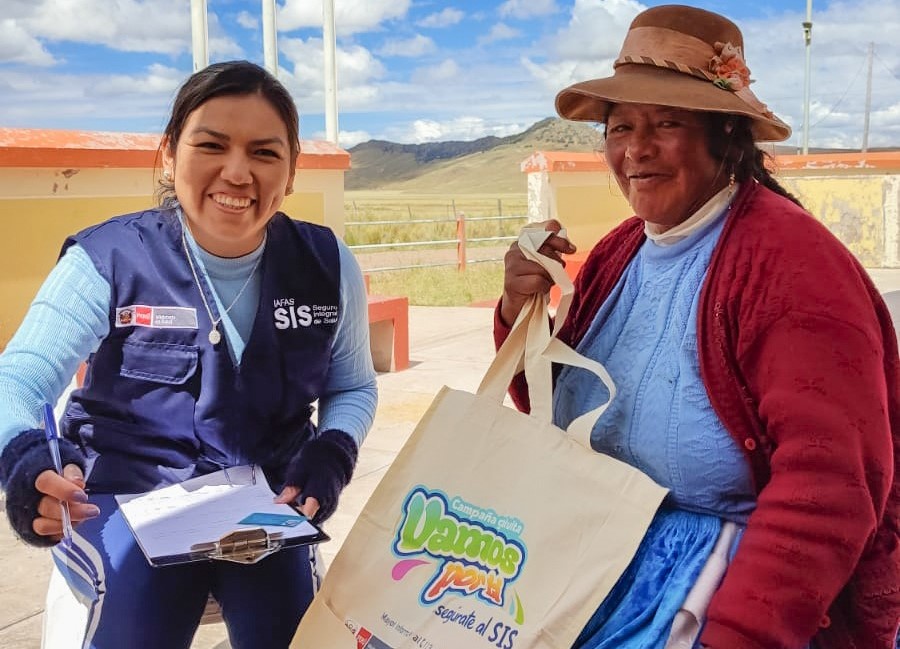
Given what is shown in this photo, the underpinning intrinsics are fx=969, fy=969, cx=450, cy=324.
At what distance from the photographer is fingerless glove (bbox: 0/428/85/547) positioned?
1.63 metres

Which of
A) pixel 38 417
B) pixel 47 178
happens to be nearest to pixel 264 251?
pixel 38 417

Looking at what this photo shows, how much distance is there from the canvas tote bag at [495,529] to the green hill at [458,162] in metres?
94.4

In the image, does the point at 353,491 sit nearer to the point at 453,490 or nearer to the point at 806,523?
the point at 453,490

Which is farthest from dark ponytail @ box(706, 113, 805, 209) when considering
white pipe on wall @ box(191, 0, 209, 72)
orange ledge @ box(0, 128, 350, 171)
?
white pipe on wall @ box(191, 0, 209, 72)

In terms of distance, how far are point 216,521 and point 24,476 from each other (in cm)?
33

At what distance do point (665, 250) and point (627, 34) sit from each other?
0.40 meters

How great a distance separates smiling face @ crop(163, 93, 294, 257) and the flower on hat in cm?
85

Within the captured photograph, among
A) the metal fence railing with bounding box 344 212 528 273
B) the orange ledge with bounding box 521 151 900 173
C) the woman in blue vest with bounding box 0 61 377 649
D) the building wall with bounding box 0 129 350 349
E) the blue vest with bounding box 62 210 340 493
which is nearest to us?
the woman in blue vest with bounding box 0 61 377 649

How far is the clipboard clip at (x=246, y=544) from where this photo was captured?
62.1 inches

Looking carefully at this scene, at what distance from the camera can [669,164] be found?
168 centimetres

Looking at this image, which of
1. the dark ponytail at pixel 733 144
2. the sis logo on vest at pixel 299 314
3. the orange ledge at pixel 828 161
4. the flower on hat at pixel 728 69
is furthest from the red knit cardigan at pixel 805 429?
the orange ledge at pixel 828 161

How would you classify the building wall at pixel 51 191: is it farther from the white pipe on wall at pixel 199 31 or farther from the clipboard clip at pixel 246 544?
the clipboard clip at pixel 246 544

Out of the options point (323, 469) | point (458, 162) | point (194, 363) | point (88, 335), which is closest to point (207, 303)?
point (194, 363)

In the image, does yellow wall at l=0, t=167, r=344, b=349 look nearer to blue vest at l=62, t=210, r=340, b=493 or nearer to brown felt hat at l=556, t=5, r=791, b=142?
blue vest at l=62, t=210, r=340, b=493
